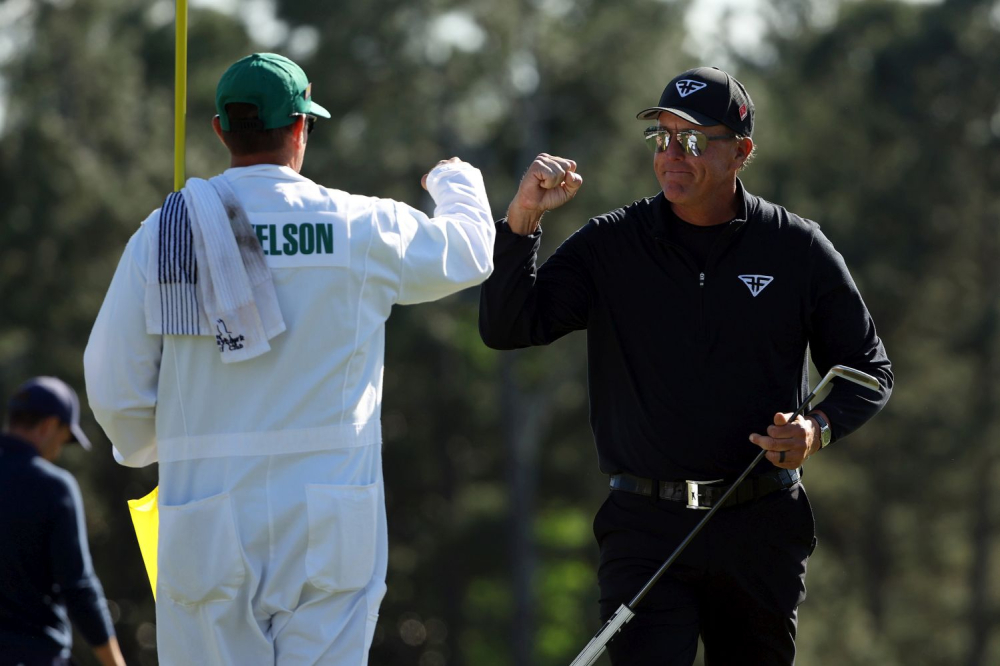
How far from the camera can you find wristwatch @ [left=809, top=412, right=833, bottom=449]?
4840mm

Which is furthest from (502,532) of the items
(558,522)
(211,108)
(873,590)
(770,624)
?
(770,624)

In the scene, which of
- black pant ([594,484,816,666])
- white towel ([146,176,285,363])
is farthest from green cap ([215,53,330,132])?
black pant ([594,484,816,666])

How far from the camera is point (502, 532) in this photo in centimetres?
2917

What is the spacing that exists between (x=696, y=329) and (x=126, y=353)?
1.80 meters

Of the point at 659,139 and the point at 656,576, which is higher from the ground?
the point at 659,139

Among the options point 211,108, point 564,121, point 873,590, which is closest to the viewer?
point 211,108

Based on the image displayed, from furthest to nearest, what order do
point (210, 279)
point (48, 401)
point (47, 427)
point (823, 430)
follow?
1. point (48, 401)
2. point (47, 427)
3. point (823, 430)
4. point (210, 279)

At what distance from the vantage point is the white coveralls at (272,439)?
159 inches

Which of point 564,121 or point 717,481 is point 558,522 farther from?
point 717,481

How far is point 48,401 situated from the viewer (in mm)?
6508

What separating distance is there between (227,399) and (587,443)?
25500 millimetres

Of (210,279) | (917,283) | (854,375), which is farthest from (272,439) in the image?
(917,283)

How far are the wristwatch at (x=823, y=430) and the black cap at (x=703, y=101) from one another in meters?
0.97

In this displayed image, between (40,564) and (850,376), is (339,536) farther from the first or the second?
(40,564)
